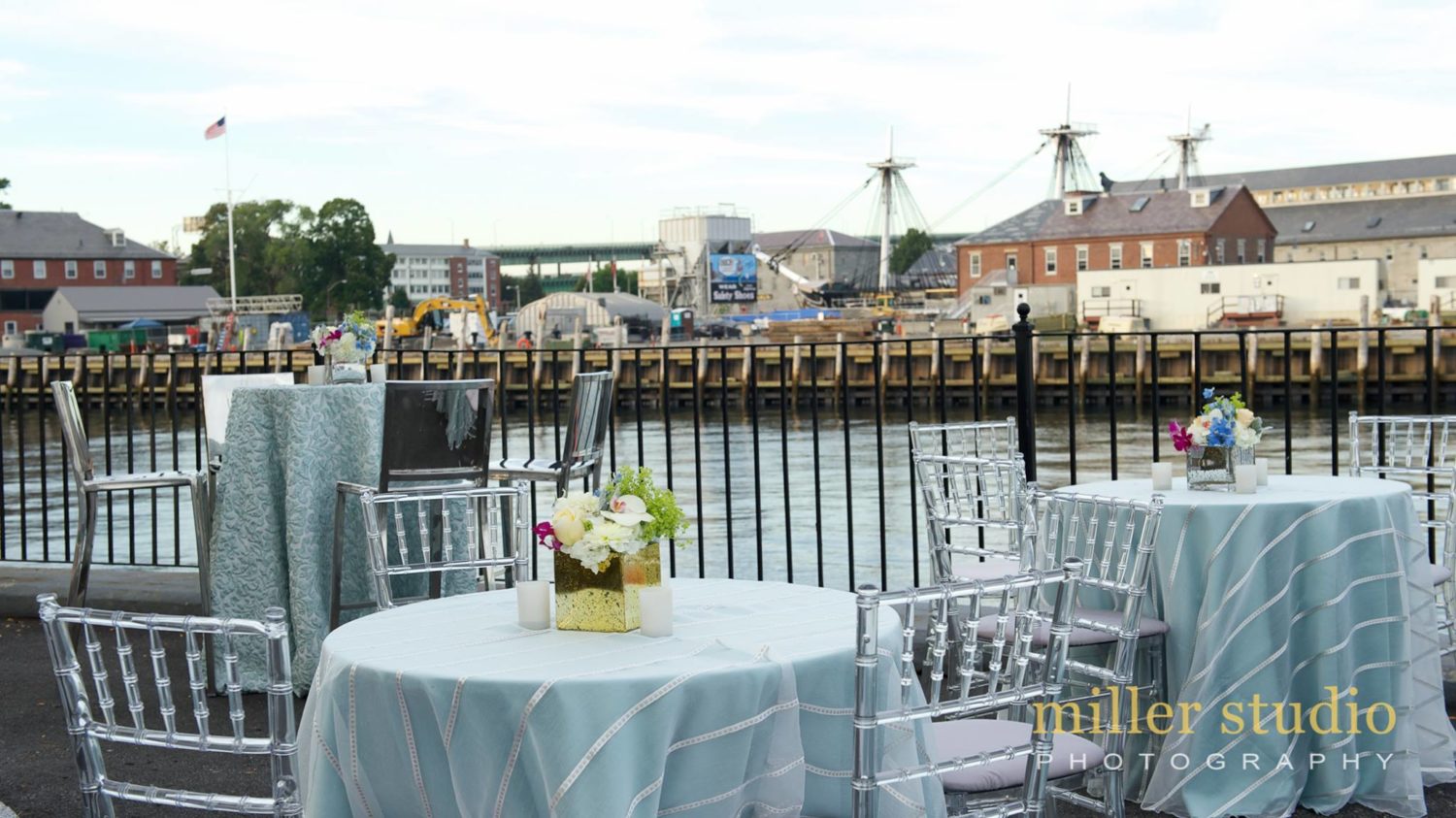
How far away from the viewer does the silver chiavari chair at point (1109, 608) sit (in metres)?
3.36

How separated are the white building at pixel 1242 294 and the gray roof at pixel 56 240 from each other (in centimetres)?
5214

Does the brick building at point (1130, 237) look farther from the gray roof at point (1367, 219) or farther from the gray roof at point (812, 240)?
the gray roof at point (812, 240)

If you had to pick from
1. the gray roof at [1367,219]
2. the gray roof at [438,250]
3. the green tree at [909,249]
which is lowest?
the gray roof at [1367,219]

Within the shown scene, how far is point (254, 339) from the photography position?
247 feet

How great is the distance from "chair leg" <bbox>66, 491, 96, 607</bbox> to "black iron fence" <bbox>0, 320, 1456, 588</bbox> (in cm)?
104

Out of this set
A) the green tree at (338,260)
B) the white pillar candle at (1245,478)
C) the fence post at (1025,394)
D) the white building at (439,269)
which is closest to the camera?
the white pillar candle at (1245,478)

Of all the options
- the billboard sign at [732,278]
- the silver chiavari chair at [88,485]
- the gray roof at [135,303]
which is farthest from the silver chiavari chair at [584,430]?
the billboard sign at [732,278]

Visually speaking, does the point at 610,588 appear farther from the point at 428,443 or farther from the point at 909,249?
the point at 909,249

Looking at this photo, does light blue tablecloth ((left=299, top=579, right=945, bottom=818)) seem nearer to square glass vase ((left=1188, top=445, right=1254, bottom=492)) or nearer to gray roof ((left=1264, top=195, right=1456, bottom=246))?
square glass vase ((left=1188, top=445, right=1254, bottom=492))

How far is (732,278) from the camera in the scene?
4190 inches

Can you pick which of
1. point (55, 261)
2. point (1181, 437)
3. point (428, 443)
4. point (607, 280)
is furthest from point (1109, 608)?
point (607, 280)

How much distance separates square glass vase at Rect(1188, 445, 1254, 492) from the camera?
14.4 feet

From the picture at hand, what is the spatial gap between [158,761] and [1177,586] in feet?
10.2

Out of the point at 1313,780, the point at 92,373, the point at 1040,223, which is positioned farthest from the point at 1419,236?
the point at 1313,780
